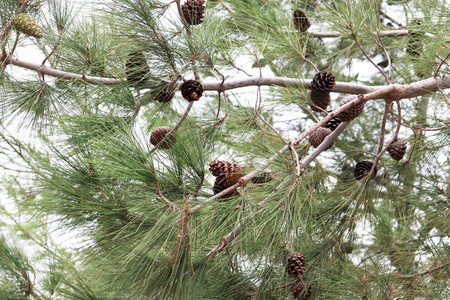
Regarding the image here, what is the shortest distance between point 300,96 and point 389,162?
0.54 metres

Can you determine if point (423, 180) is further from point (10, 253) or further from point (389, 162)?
point (10, 253)

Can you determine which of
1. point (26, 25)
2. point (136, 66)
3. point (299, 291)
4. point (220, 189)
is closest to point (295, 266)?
point (299, 291)

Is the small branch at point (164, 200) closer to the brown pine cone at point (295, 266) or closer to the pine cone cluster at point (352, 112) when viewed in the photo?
the brown pine cone at point (295, 266)

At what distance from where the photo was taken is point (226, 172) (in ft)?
2.69

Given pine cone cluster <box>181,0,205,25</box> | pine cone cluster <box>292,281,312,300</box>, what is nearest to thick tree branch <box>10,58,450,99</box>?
pine cone cluster <box>181,0,205,25</box>

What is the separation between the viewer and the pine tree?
2.55 feet

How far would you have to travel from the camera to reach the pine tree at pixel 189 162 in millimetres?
776

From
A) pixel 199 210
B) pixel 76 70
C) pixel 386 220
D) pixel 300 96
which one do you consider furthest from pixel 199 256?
pixel 386 220

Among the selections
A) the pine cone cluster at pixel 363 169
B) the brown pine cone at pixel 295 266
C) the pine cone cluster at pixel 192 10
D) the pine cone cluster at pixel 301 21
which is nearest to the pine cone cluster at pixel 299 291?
the brown pine cone at pixel 295 266

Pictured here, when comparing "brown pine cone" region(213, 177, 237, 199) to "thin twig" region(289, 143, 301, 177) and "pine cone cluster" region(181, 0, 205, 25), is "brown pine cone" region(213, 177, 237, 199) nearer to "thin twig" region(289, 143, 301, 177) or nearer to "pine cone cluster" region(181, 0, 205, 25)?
"thin twig" region(289, 143, 301, 177)

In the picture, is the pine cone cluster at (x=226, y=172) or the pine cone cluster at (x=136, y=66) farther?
the pine cone cluster at (x=136, y=66)

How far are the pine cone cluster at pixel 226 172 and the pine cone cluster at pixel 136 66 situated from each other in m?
0.29

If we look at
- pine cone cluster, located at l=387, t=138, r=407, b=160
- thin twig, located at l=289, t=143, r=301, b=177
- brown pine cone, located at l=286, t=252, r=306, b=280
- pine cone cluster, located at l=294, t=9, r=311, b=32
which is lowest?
brown pine cone, located at l=286, t=252, r=306, b=280

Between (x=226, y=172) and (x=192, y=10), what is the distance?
451 mm
